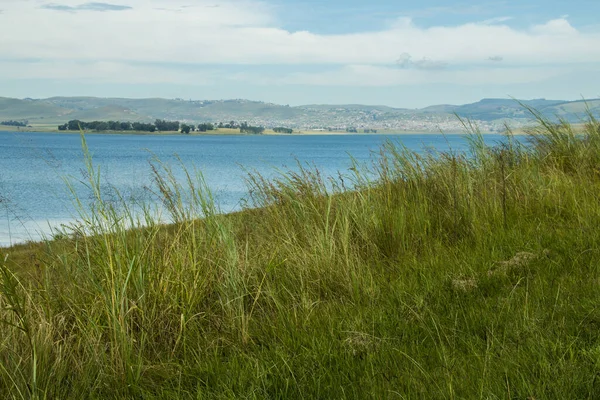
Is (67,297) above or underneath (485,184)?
underneath

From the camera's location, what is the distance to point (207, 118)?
19925 cm

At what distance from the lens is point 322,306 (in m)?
4.13

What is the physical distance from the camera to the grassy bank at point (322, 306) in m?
2.92

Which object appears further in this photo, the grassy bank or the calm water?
the calm water

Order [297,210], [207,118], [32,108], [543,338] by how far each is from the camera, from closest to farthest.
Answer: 1. [543,338]
2. [297,210]
3. [32,108]
4. [207,118]

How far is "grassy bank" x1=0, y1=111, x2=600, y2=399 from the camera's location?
2.92 meters

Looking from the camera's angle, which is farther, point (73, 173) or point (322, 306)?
point (73, 173)

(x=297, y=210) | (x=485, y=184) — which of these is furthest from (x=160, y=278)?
(x=485, y=184)

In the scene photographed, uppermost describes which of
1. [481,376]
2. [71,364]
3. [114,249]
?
[114,249]

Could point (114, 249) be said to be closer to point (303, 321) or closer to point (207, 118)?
point (303, 321)

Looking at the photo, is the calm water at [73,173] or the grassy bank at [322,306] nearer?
the grassy bank at [322,306]

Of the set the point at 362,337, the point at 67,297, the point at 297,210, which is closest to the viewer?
the point at 362,337

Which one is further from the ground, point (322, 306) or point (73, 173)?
point (322, 306)

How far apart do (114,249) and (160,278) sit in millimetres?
386
